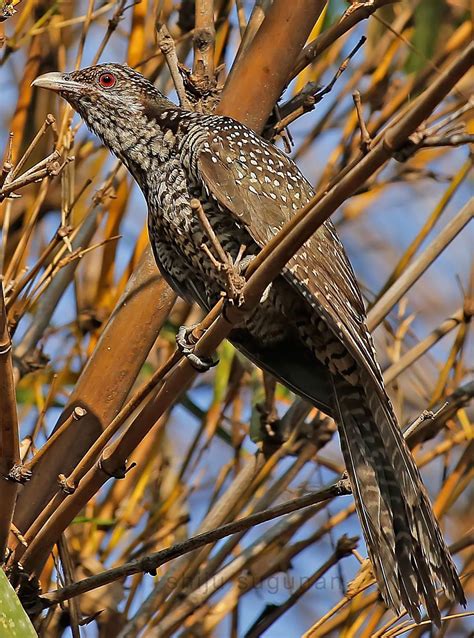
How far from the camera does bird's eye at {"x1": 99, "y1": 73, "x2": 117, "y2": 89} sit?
3.88 metres

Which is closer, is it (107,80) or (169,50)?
(169,50)

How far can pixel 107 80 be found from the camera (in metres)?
3.89

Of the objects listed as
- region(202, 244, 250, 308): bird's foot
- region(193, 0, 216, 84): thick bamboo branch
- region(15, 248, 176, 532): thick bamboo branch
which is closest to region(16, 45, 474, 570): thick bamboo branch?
region(202, 244, 250, 308): bird's foot

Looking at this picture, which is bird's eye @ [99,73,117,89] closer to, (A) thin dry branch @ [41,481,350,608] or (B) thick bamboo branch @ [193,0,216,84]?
(B) thick bamboo branch @ [193,0,216,84]

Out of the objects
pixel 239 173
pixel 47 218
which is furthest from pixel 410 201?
pixel 239 173

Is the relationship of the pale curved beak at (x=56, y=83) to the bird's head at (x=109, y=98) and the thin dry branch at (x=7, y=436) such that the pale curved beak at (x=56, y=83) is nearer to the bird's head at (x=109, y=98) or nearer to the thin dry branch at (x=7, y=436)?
the bird's head at (x=109, y=98)

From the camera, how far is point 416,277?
147 inches

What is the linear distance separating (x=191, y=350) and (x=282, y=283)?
0.87 m

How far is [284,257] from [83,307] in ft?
7.93

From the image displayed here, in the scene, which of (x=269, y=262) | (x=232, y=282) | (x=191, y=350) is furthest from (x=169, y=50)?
(x=269, y=262)

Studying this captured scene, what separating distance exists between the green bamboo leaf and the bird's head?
1950mm

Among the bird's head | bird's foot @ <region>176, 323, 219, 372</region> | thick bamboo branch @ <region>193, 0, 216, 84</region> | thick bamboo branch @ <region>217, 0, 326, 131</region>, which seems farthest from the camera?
the bird's head

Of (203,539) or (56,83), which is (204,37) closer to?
(56,83)

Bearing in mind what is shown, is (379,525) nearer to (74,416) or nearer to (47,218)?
(74,416)
